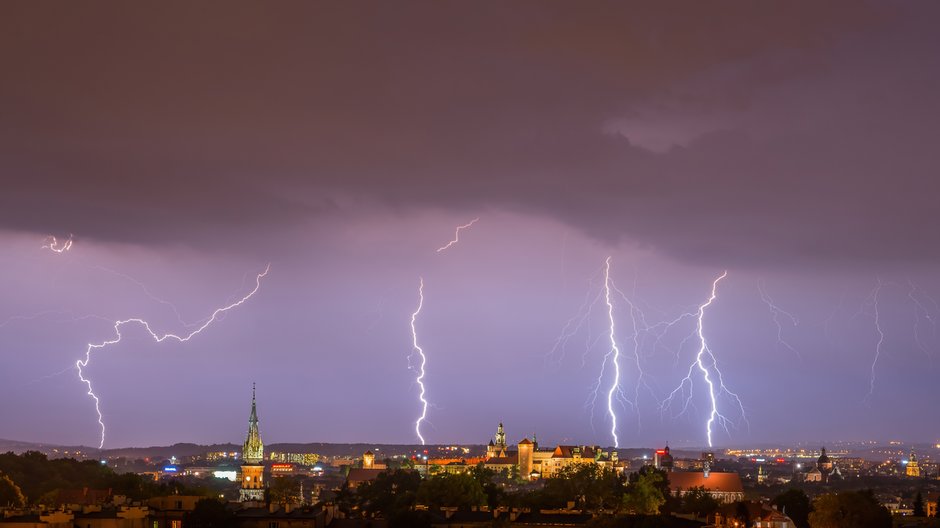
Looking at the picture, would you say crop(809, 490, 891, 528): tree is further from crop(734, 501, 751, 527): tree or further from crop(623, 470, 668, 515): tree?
crop(623, 470, 668, 515): tree

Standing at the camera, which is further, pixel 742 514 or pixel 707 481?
pixel 707 481

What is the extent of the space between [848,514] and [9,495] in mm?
65108

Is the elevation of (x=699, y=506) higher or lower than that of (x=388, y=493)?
lower

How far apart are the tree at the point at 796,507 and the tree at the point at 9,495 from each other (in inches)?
2304

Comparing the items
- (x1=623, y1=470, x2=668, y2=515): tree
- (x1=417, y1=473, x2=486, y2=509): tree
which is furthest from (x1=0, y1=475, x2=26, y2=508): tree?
(x1=623, y1=470, x2=668, y2=515): tree

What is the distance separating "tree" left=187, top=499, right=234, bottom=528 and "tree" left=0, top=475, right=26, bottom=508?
22374mm

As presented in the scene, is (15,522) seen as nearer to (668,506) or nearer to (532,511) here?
(532,511)

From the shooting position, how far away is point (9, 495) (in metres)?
117

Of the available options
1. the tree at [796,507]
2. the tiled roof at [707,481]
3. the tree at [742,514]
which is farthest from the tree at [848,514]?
the tiled roof at [707,481]

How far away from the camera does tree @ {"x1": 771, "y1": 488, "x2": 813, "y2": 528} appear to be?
114 meters

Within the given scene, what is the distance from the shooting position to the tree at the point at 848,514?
300ft

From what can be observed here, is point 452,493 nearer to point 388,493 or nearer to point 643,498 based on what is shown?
point 643,498

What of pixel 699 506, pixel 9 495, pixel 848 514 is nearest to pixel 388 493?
pixel 699 506

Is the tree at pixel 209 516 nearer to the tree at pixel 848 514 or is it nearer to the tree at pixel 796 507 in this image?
the tree at pixel 848 514
